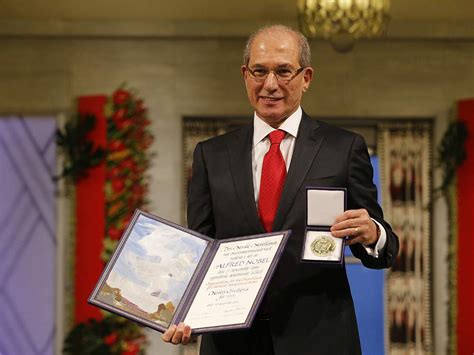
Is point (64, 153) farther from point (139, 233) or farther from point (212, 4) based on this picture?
point (139, 233)

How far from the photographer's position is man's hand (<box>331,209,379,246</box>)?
2.21m

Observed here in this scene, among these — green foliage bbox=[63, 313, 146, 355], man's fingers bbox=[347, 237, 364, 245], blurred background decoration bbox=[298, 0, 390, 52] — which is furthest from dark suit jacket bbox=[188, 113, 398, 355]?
green foliage bbox=[63, 313, 146, 355]

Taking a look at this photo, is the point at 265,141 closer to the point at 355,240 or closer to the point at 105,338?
the point at 355,240

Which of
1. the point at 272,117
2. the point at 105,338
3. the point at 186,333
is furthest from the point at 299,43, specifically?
the point at 105,338

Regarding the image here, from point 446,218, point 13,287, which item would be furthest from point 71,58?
point 446,218

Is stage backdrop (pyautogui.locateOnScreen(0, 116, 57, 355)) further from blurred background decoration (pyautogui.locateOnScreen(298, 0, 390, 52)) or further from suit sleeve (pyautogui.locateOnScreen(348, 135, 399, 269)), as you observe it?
suit sleeve (pyautogui.locateOnScreen(348, 135, 399, 269))

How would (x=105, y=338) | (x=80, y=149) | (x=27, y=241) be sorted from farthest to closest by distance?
(x=27, y=241)
(x=80, y=149)
(x=105, y=338)

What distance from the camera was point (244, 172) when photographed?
95.3 inches

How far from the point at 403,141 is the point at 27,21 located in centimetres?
263

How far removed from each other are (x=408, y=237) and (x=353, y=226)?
4573 mm

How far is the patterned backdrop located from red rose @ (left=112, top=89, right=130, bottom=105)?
67.7 inches

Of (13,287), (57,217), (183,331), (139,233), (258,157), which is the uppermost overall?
(258,157)

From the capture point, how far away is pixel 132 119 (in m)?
6.69

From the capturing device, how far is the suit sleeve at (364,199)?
7.73 ft
